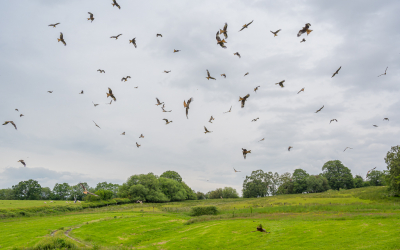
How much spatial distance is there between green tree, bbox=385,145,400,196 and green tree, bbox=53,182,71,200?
Result: 543 feet

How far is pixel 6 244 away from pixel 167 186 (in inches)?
3962

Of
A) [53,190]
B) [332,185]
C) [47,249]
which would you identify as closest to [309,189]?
[332,185]

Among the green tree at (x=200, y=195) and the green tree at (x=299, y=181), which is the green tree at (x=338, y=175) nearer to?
the green tree at (x=299, y=181)

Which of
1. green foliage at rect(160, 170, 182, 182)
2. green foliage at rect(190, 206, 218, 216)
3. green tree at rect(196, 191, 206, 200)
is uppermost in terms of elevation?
green foliage at rect(160, 170, 182, 182)

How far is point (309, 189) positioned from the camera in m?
117

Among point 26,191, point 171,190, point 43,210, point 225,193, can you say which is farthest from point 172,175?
point 43,210

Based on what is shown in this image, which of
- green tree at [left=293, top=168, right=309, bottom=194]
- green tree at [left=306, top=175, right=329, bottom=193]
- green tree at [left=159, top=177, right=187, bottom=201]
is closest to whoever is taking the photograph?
green tree at [left=306, top=175, right=329, bottom=193]

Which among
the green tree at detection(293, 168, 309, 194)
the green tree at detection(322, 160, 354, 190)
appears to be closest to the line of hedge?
the green tree at detection(293, 168, 309, 194)

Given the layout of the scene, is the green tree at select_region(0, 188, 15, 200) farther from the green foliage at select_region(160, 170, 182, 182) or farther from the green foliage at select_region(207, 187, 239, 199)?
the green foliage at select_region(207, 187, 239, 199)

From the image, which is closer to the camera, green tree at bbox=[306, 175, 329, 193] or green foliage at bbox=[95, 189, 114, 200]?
green foliage at bbox=[95, 189, 114, 200]

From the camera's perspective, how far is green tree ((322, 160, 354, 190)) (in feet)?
390

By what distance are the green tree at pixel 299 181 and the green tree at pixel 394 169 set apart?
64.6 m

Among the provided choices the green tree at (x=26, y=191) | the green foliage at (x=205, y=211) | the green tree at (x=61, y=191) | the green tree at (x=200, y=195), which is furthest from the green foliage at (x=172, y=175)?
the green foliage at (x=205, y=211)

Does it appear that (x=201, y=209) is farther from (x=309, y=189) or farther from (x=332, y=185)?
(x=332, y=185)
